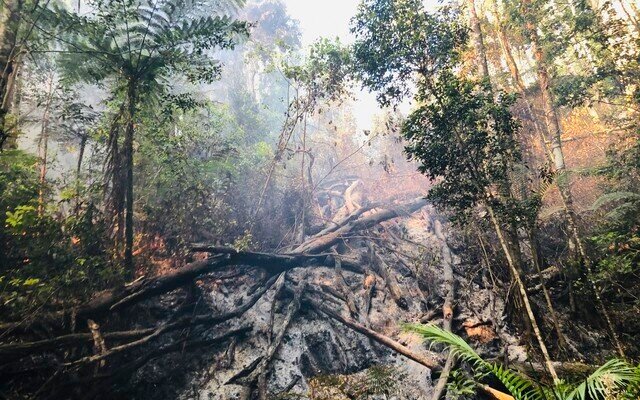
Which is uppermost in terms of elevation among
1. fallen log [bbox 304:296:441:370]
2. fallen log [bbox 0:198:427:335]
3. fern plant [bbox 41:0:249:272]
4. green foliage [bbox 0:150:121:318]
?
fern plant [bbox 41:0:249:272]

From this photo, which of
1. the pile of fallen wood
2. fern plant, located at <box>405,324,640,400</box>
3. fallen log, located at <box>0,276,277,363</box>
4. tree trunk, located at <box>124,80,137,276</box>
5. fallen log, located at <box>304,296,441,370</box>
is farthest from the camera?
tree trunk, located at <box>124,80,137,276</box>

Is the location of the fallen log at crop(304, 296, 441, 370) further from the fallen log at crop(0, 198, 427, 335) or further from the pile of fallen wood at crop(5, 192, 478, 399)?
the fallen log at crop(0, 198, 427, 335)

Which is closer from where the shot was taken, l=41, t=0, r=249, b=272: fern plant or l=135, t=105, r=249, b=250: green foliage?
l=41, t=0, r=249, b=272: fern plant

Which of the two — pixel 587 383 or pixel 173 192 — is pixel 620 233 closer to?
pixel 587 383

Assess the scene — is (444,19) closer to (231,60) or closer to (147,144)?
(147,144)

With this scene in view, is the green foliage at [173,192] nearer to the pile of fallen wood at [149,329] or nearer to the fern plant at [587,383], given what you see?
the pile of fallen wood at [149,329]

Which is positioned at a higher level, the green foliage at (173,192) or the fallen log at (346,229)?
the green foliage at (173,192)

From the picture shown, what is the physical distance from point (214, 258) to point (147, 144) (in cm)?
378

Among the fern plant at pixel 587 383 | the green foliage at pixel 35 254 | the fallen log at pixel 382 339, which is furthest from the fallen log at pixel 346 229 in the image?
the fern plant at pixel 587 383

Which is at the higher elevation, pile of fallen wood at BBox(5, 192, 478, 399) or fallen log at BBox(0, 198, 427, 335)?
fallen log at BBox(0, 198, 427, 335)

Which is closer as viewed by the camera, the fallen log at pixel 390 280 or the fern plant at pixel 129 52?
the fern plant at pixel 129 52

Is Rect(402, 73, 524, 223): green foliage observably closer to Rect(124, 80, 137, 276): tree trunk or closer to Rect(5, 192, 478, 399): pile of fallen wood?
Rect(5, 192, 478, 399): pile of fallen wood

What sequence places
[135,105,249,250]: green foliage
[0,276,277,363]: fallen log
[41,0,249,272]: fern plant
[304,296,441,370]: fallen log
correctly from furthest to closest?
[135,105,249,250]: green foliage, [41,0,249,272]: fern plant, [304,296,441,370]: fallen log, [0,276,277,363]: fallen log

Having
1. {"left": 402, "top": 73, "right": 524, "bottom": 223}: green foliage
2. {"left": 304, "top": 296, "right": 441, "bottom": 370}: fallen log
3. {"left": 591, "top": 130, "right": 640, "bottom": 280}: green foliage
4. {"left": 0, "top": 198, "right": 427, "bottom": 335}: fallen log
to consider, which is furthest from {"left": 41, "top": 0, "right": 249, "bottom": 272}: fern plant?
{"left": 591, "top": 130, "right": 640, "bottom": 280}: green foliage
